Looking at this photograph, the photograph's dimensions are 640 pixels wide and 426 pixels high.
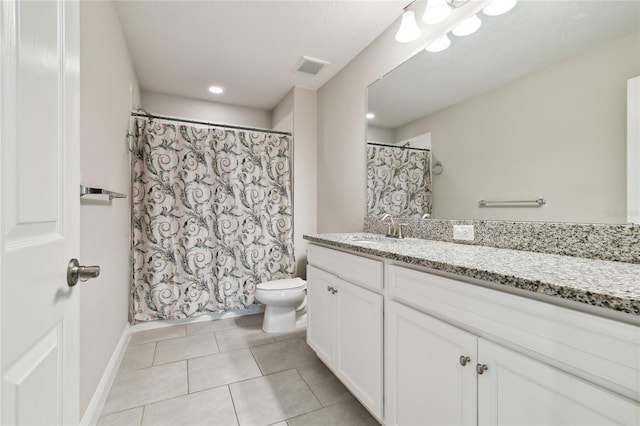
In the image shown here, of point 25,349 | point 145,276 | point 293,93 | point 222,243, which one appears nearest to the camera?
point 25,349

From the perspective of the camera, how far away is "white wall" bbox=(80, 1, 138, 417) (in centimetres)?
126

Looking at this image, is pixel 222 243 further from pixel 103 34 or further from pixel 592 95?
pixel 592 95

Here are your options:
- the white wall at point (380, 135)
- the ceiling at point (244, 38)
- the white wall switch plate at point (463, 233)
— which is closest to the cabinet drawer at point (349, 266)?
the white wall switch plate at point (463, 233)

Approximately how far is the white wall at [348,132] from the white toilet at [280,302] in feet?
2.24

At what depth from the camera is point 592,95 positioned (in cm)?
105

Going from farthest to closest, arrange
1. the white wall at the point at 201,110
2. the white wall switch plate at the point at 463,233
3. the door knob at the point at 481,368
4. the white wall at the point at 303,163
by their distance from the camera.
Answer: the white wall at the point at 201,110 → the white wall at the point at 303,163 → the white wall switch plate at the point at 463,233 → the door knob at the point at 481,368

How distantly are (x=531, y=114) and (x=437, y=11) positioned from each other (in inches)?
30.4

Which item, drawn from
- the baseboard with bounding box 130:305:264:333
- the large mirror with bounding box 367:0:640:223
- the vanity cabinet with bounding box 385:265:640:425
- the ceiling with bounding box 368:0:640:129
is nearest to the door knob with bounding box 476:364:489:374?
the vanity cabinet with bounding box 385:265:640:425

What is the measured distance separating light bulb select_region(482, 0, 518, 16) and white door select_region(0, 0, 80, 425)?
1.69m

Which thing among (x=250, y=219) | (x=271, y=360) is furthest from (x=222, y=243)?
(x=271, y=360)

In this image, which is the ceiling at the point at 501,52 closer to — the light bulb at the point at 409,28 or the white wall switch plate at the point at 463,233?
the light bulb at the point at 409,28

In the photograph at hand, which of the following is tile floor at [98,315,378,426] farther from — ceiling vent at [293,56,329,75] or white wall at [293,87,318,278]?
ceiling vent at [293,56,329,75]

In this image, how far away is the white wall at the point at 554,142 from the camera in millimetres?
996

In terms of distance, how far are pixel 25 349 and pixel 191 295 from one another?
86.7 inches
